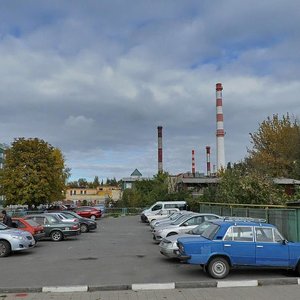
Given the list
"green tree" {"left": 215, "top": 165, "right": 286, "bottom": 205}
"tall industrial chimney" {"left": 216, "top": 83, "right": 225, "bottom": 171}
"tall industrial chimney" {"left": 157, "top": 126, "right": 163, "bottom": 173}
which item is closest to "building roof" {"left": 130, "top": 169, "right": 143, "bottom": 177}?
"tall industrial chimney" {"left": 157, "top": 126, "right": 163, "bottom": 173}

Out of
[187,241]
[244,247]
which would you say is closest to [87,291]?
[187,241]

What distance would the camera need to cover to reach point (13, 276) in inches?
505

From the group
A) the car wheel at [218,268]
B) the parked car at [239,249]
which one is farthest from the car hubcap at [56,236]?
the car wheel at [218,268]

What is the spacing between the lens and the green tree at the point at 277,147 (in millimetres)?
52000

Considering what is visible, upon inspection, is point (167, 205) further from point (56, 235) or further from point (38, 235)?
point (38, 235)

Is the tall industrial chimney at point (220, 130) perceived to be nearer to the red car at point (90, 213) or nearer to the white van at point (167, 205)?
the red car at point (90, 213)

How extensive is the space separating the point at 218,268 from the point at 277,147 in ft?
141

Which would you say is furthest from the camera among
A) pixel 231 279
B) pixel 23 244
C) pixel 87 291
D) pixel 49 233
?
pixel 49 233

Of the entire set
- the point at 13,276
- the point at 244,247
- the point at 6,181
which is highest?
the point at 6,181

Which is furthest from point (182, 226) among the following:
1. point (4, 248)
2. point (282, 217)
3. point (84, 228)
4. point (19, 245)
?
point (84, 228)

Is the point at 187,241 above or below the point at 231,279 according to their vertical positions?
above

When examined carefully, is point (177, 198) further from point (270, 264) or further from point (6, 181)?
point (270, 264)

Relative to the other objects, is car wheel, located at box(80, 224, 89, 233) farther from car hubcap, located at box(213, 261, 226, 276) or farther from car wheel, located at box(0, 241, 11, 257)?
car hubcap, located at box(213, 261, 226, 276)

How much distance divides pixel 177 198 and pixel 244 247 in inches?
1714
